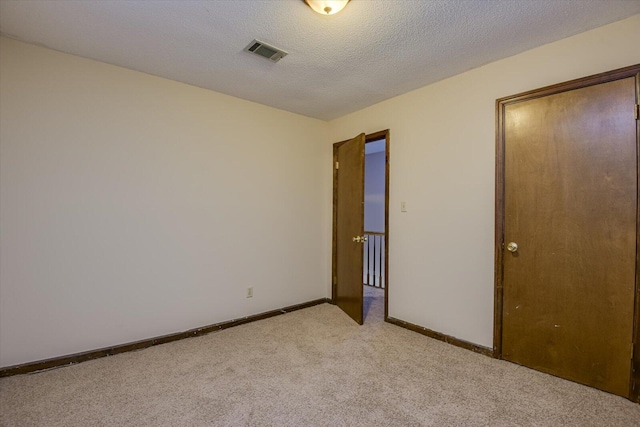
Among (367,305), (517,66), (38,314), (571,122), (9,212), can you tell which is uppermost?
(517,66)

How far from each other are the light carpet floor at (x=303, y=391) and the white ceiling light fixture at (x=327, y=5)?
2.43 m

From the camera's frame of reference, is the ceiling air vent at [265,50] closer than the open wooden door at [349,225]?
Yes

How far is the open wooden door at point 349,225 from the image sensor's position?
3234mm

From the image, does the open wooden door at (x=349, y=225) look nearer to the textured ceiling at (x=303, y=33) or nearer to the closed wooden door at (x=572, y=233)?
the textured ceiling at (x=303, y=33)

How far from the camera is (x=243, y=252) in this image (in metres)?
3.22

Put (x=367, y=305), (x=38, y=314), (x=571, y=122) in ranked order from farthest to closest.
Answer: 1. (x=367, y=305)
2. (x=38, y=314)
3. (x=571, y=122)

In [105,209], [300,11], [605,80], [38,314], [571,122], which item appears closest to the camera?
[300,11]

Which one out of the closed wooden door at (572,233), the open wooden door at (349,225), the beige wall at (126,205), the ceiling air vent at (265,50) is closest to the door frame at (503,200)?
the closed wooden door at (572,233)

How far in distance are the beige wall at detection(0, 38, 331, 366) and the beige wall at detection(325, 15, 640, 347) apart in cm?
142

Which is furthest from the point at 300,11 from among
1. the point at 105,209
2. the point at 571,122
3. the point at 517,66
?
the point at 105,209

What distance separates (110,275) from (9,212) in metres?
0.80

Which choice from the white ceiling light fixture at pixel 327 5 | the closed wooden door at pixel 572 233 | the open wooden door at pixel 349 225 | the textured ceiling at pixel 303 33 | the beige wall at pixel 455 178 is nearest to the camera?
the white ceiling light fixture at pixel 327 5

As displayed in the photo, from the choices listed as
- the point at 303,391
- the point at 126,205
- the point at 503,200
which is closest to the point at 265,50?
the point at 126,205

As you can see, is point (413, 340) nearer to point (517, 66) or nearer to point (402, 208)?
point (402, 208)
